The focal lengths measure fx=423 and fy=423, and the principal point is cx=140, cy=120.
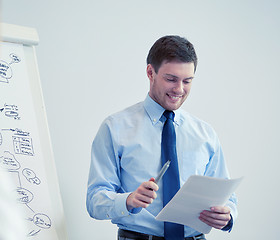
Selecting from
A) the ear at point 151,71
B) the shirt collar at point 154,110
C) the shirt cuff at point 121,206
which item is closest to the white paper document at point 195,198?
the shirt cuff at point 121,206

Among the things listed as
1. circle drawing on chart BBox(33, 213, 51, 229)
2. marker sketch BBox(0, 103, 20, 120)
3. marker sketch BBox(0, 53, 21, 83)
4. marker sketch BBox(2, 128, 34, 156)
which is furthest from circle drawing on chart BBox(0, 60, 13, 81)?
circle drawing on chart BBox(33, 213, 51, 229)

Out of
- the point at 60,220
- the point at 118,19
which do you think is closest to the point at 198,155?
the point at 60,220

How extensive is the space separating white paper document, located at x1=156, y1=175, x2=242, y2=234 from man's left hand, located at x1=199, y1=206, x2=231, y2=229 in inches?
0.7

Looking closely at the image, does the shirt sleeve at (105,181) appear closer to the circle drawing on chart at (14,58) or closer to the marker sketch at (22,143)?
the marker sketch at (22,143)

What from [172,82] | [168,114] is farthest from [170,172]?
[172,82]

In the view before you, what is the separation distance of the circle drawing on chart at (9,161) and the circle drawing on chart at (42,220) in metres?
0.20

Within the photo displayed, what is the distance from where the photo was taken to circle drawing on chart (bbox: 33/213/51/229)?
1638mm

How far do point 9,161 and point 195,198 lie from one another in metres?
0.74

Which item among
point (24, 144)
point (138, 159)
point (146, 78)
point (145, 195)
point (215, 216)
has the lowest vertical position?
point (215, 216)

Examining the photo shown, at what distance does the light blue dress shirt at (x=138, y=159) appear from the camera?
5.37 feet

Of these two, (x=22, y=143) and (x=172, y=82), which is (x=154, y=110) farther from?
(x=22, y=143)

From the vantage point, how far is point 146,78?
8.15ft

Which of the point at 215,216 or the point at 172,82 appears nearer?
the point at 215,216

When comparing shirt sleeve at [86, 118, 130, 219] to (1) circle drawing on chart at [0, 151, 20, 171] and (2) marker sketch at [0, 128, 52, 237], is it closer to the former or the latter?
(2) marker sketch at [0, 128, 52, 237]
